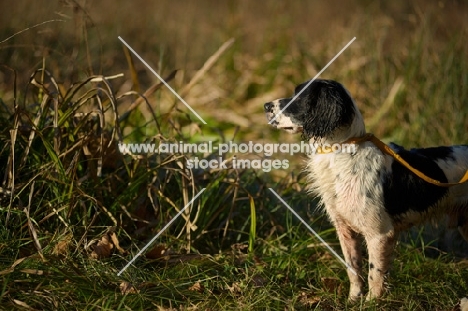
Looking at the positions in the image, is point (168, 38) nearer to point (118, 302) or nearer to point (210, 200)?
point (210, 200)

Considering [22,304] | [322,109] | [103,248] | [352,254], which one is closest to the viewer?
[22,304]

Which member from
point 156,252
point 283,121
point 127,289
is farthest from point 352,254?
point 127,289

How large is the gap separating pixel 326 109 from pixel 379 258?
2.90 ft

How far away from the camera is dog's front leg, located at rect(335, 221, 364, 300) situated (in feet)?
11.9

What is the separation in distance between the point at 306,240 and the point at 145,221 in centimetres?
104

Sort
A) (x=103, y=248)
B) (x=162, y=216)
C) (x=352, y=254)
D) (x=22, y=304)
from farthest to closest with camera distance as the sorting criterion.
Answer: (x=162, y=216) < (x=352, y=254) < (x=103, y=248) < (x=22, y=304)

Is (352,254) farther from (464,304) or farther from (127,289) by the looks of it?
(127,289)

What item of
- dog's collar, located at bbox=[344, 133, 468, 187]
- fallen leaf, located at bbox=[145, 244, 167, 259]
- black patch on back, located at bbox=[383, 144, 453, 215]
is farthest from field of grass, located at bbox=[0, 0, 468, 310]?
dog's collar, located at bbox=[344, 133, 468, 187]

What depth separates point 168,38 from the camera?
8.90 metres

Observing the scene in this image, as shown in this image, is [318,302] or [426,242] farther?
[426,242]

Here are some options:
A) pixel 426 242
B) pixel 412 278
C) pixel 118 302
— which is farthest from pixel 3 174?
pixel 426 242

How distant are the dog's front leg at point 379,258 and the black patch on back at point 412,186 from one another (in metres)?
0.15

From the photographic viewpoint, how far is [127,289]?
325 cm

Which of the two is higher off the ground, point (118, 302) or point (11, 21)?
point (11, 21)
